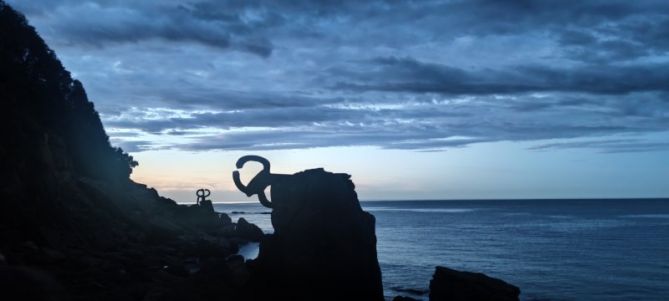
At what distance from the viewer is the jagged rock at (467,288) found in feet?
71.3

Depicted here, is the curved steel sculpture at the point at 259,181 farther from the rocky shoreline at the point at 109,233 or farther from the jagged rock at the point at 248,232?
the jagged rock at the point at 248,232

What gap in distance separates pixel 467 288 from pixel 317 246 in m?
6.03

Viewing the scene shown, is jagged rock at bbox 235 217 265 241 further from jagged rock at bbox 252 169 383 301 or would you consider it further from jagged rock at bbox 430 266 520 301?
jagged rock at bbox 252 169 383 301

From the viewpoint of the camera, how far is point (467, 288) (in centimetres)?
2194

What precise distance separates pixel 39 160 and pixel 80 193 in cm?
1100

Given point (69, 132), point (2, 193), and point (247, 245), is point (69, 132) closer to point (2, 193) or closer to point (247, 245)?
point (247, 245)

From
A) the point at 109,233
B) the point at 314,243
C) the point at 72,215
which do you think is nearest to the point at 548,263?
the point at 109,233

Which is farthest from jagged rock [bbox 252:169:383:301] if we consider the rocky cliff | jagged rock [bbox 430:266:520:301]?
jagged rock [bbox 430:266:520:301]

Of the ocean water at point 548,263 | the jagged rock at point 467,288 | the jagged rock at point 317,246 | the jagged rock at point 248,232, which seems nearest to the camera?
the jagged rock at point 317,246

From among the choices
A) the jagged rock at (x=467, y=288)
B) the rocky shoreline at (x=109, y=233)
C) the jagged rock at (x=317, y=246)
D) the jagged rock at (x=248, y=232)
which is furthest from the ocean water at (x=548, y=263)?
the jagged rock at (x=317, y=246)

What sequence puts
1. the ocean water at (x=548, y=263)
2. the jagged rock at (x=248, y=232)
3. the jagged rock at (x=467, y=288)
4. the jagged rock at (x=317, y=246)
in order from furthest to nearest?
the jagged rock at (x=248, y=232) < the ocean water at (x=548, y=263) < the jagged rock at (x=467, y=288) < the jagged rock at (x=317, y=246)

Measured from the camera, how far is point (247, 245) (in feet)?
208

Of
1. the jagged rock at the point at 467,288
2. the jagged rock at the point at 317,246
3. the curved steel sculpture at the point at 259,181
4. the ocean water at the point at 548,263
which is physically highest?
the curved steel sculpture at the point at 259,181

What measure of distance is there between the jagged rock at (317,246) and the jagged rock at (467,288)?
3.41 meters
